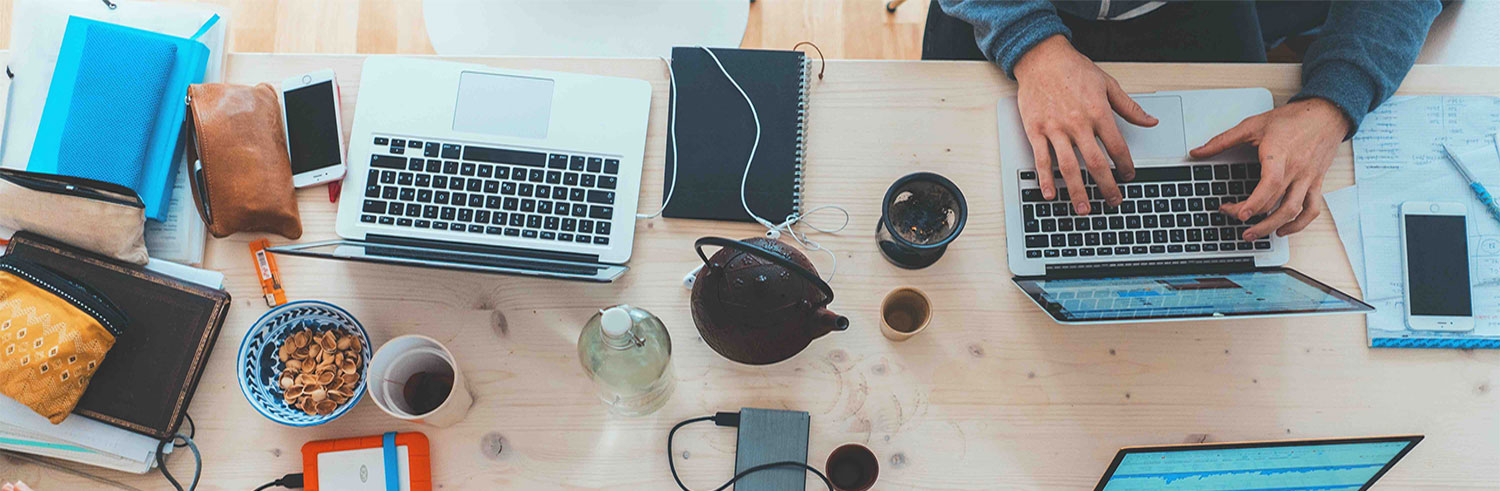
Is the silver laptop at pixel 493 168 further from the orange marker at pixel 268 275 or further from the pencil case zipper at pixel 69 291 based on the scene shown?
the pencil case zipper at pixel 69 291

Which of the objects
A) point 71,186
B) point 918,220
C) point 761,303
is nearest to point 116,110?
point 71,186

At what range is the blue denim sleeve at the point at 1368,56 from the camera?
93cm

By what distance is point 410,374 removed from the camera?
89 cm

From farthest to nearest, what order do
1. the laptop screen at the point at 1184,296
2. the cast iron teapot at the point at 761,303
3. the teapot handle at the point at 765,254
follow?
the laptop screen at the point at 1184,296, the cast iron teapot at the point at 761,303, the teapot handle at the point at 765,254

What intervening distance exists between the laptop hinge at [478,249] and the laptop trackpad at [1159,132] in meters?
0.70

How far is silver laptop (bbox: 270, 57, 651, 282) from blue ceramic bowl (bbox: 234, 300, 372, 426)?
81 mm

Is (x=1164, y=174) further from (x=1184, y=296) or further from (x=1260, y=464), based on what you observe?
(x=1260, y=464)

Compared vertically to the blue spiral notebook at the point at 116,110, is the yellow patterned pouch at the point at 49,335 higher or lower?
lower

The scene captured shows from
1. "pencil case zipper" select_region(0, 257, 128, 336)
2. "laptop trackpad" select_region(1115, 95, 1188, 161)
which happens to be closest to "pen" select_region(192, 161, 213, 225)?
"pencil case zipper" select_region(0, 257, 128, 336)

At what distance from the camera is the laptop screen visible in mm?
838

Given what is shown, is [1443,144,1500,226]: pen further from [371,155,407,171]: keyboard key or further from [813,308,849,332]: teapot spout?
[371,155,407,171]: keyboard key

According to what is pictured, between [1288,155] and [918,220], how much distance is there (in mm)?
450

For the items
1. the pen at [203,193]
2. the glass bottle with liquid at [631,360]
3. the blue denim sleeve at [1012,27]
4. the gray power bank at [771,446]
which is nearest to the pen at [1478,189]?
the blue denim sleeve at [1012,27]

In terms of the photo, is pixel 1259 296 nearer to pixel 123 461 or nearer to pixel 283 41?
pixel 123 461
